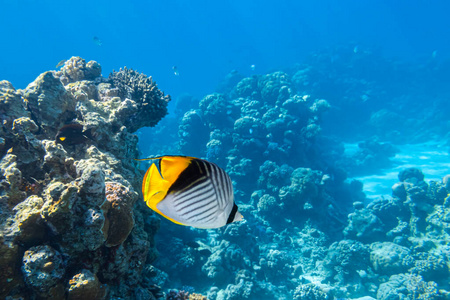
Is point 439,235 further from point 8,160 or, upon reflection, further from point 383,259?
point 8,160

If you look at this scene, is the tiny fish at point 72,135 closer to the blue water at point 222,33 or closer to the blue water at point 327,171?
the blue water at point 327,171

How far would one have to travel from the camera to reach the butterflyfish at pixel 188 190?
852 millimetres

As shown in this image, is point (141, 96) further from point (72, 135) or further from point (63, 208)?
point (63, 208)

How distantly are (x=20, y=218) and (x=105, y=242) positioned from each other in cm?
84

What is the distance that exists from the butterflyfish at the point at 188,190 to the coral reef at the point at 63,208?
184 centimetres

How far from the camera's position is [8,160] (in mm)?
2721

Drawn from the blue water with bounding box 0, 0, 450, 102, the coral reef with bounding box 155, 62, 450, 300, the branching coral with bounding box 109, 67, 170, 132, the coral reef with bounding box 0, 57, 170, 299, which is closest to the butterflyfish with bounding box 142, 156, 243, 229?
the coral reef with bounding box 0, 57, 170, 299

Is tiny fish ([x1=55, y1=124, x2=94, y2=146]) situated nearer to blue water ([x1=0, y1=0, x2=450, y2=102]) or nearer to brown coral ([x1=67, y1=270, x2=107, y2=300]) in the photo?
brown coral ([x1=67, y1=270, x2=107, y2=300])

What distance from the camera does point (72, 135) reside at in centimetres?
377

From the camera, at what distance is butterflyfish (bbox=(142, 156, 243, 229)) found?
2.80ft

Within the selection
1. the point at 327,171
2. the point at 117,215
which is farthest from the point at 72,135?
the point at 327,171

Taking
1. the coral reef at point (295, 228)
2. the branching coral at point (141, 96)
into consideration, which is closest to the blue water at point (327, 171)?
the coral reef at point (295, 228)

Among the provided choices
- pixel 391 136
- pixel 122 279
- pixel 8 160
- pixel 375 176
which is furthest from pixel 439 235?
pixel 391 136

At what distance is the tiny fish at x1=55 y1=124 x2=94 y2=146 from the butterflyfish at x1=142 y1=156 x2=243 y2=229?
12.0 feet
